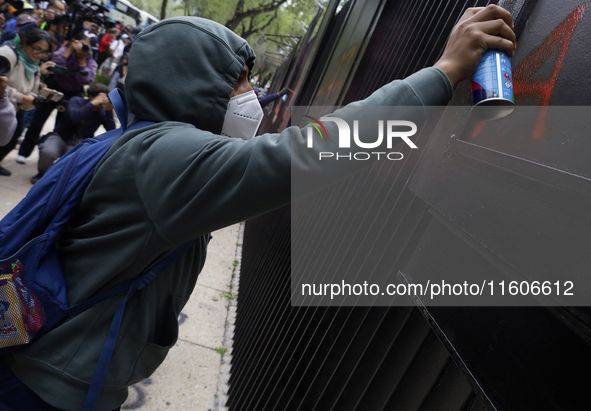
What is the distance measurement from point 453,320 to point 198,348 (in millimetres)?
3395

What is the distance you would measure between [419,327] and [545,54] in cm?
93

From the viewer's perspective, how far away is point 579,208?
950 millimetres

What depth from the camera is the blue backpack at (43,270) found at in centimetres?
157

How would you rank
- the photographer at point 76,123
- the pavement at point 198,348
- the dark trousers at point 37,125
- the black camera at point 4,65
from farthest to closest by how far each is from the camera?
the dark trousers at point 37,125, the photographer at point 76,123, the black camera at point 4,65, the pavement at point 198,348

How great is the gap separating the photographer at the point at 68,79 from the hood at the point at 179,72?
242 inches

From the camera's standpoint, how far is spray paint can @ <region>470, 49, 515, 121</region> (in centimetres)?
118

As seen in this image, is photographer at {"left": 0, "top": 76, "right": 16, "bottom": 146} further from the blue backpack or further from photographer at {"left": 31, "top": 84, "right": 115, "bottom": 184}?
the blue backpack

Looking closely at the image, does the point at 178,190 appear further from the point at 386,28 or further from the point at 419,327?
the point at 386,28

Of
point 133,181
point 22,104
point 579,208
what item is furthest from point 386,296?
point 22,104

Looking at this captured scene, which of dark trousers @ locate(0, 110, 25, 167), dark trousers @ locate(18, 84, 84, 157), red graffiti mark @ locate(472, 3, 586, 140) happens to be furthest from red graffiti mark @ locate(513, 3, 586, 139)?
dark trousers @ locate(18, 84, 84, 157)

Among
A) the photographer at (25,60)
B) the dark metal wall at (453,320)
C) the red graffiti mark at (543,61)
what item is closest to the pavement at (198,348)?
the dark metal wall at (453,320)

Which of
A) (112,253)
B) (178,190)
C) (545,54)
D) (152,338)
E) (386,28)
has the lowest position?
(152,338)

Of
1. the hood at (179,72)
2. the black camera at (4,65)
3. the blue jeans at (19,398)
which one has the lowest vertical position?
the black camera at (4,65)

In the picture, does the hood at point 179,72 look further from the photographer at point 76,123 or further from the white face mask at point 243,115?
the photographer at point 76,123
